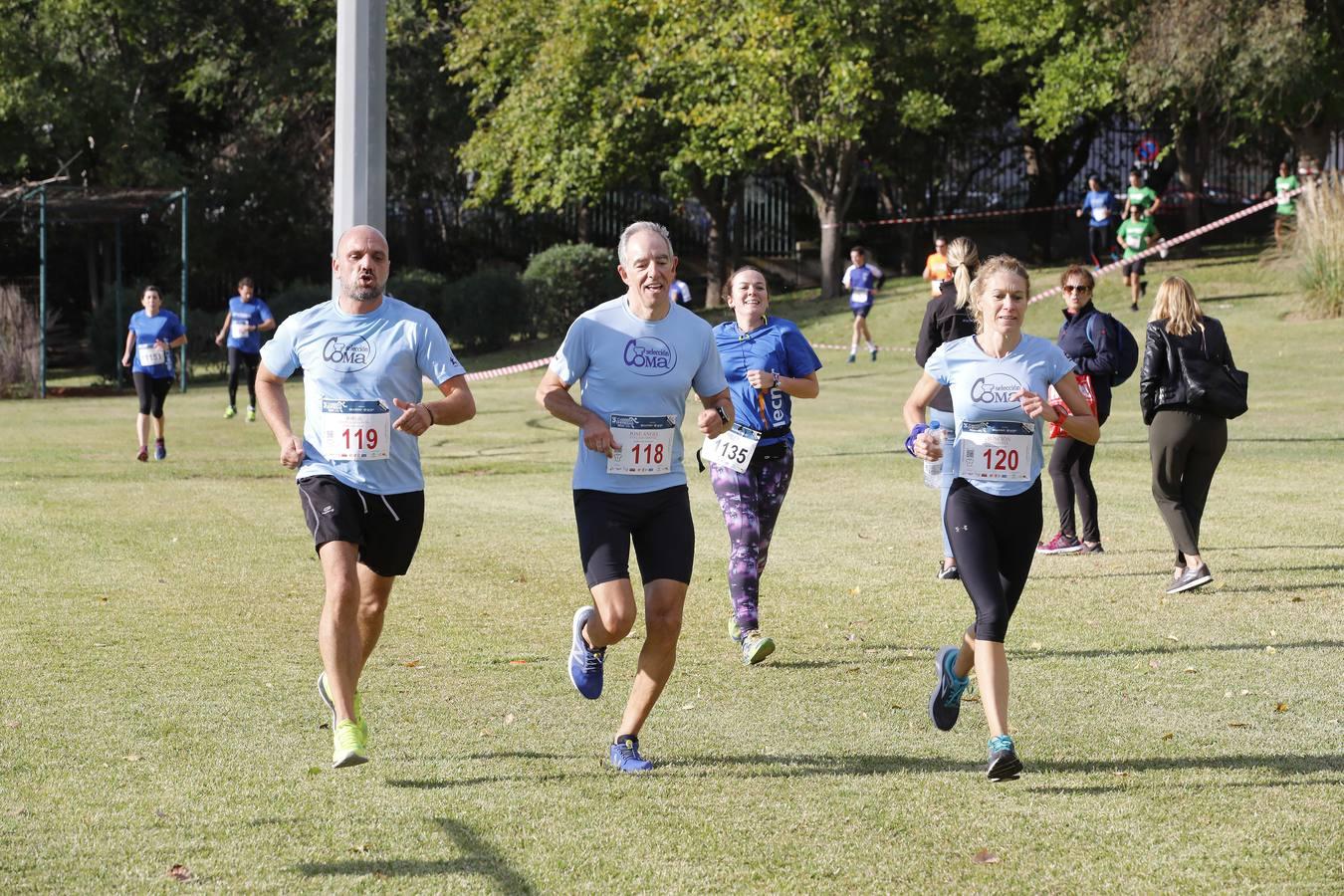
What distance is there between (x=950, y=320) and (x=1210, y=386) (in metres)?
1.63

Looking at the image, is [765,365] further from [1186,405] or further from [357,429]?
[1186,405]

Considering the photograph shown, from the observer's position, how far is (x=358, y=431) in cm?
598

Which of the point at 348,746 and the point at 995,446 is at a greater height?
the point at 995,446

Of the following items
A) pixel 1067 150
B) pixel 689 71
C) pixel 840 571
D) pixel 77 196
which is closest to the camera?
pixel 840 571

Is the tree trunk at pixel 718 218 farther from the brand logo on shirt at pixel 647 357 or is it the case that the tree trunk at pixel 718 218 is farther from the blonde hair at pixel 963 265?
the brand logo on shirt at pixel 647 357

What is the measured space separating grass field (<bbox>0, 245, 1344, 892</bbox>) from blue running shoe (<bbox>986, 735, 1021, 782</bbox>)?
0.30 feet

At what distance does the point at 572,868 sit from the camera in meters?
5.00

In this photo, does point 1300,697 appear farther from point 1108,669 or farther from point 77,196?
point 77,196

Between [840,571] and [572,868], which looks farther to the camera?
[840,571]

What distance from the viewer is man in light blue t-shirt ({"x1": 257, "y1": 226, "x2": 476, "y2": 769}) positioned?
5.94 m

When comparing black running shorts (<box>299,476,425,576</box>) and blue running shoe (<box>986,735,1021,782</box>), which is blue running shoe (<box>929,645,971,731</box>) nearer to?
blue running shoe (<box>986,735,1021,782</box>)

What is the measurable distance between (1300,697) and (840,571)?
3.86 m

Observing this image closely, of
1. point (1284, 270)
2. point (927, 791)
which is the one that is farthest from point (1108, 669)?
point (1284, 270)

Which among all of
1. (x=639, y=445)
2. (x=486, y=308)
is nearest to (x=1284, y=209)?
(x=486, y=308)
